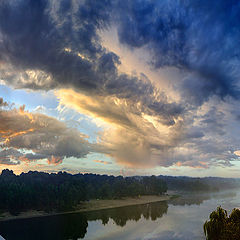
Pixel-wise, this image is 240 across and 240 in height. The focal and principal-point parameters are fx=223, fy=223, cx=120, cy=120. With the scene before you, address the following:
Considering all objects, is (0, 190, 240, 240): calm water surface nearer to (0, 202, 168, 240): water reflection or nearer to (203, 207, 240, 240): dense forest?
(0, 202, 168, 240): water reflection

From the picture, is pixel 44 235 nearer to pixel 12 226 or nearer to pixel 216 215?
pixel 12 226

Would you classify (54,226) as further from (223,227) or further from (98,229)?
(223,227)

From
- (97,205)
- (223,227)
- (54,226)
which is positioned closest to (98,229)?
(54,226)

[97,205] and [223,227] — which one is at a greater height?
[223,227]

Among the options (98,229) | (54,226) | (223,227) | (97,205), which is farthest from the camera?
(97,205)

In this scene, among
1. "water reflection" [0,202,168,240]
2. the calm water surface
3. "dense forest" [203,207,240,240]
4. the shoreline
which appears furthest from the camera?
the shoreline

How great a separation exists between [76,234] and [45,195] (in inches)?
1832

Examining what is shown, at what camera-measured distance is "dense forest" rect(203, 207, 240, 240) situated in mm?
36019

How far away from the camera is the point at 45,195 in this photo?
378 ft

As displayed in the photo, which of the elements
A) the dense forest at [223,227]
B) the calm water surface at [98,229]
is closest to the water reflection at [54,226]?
the calm water surface at [98,229]

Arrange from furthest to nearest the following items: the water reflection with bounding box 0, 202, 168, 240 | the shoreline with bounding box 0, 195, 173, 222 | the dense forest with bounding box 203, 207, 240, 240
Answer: the shoreline with bounding box 0, 195, 173, 222
the water reflection with bounding box 0, 202, 168, 240
the dense forest with bounding box 203, 207, 240, 240

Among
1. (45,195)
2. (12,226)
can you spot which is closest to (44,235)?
(12,226)

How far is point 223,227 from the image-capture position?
3803cm

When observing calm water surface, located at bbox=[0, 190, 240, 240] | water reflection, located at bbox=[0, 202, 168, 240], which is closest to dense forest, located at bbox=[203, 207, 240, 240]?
calm water surface, located at bbox=[0, 190, 240, 240]
